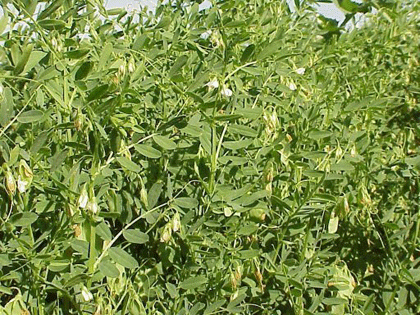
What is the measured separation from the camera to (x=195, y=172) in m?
1.27

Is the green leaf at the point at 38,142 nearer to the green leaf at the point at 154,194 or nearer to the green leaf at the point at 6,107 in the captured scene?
the green leaf at the point at 6,107

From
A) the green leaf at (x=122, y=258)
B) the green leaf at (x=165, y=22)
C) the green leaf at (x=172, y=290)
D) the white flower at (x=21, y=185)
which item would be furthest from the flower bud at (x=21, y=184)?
the green leaf at (x=165, y=22)

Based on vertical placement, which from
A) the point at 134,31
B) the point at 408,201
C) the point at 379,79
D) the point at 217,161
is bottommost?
the point at 408,201

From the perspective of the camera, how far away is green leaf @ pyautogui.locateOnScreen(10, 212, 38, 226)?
3.52 ft

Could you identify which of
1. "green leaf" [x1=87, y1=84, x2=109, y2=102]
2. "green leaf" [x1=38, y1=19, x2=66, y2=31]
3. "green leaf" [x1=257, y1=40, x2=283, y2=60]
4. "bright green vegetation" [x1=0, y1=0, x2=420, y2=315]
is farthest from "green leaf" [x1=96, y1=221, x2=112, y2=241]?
"green leaf" [x1=257, y1=40, x2=283, y2=60]

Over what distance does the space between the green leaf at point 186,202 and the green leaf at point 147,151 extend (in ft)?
0.28

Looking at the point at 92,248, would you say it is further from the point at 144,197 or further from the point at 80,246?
the point at 144,197

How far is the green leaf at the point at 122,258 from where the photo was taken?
3.81 feet

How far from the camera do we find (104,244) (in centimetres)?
Answer: 118

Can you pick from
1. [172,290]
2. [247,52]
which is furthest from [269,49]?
[172,290]

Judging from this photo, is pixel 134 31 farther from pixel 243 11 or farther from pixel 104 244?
pixel 104 244

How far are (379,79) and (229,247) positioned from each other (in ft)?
2.21

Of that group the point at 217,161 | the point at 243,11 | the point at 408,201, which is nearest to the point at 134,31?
the point at 243,11

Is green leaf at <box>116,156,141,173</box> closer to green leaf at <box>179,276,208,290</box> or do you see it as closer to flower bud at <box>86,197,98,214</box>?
flower bud at <box>86,197,98,214</box>
